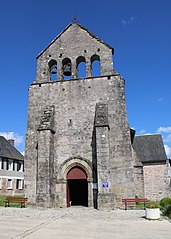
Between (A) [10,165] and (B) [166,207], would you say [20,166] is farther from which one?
(B) [166,207]

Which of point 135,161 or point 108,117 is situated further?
point 135,161

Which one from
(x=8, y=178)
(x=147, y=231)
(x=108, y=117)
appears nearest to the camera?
(x=147, y=231)

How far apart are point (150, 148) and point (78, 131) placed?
1500 centimetres

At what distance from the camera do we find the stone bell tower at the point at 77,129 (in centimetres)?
1416

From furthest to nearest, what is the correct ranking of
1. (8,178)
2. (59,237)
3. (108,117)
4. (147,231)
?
(8,178) < (108,117) < (147,231) < (59,237)

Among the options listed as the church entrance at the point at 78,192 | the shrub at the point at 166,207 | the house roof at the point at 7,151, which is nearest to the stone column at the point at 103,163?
the shrub at the point at 166,207

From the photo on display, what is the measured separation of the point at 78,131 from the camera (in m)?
15.8

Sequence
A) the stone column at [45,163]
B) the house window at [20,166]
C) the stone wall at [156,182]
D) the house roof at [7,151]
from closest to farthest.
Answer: the stone column at [45,163] < the stone wall at [156,182] < the house roof at [7,151] < the house window at [20,166]

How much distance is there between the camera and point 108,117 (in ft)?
50.8

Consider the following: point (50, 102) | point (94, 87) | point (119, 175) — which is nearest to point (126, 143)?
point (119, 175)

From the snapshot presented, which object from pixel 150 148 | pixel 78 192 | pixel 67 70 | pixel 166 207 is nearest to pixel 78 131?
pixel 67 70

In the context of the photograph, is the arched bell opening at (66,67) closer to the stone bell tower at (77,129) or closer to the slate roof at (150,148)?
the stone bell tower at (77,129)

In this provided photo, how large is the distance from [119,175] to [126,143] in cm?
203

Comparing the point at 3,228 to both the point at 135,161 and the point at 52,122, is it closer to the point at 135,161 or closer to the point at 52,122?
the point at 52,122
